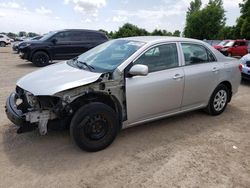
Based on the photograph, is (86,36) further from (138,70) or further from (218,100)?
(138,70)

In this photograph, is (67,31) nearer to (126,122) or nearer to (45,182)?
(126,122)

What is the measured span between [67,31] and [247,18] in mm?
28359

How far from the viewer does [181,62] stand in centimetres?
452

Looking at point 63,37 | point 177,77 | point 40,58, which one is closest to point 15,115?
point 177,77

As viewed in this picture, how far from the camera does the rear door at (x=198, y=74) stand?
15.1 feet

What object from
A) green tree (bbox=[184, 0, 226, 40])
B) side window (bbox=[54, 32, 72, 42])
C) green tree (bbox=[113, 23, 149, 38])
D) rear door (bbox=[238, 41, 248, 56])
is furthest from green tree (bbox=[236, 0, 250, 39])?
side window (bbox=[54, 32, 72, 42])

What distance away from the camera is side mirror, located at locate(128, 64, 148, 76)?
12.2ft

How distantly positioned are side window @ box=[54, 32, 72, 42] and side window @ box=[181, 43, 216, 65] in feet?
29.4

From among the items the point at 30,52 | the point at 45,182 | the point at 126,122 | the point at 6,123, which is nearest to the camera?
the point at 45,182

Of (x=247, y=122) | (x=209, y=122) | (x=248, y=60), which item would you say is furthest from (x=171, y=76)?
(x=248, y=60)

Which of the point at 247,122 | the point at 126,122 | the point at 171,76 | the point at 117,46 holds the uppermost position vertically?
the point at 117,46

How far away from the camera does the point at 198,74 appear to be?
15.4ft

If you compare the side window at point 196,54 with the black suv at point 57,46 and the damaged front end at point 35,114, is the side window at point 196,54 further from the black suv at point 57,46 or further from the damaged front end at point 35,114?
the black suv at point 57,46

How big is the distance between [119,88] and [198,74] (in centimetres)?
169
